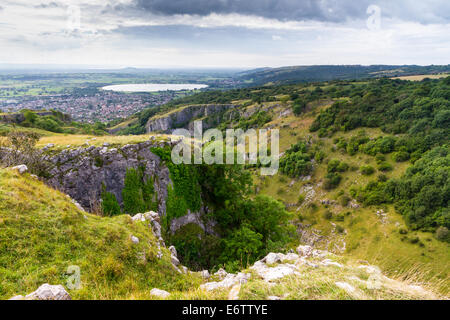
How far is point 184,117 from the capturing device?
14000 cm

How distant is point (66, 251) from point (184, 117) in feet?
452

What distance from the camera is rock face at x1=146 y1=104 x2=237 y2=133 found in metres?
126

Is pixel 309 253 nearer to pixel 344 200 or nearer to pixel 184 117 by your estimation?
pixel 344 200

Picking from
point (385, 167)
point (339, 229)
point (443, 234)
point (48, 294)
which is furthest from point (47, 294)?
point (385, 167)

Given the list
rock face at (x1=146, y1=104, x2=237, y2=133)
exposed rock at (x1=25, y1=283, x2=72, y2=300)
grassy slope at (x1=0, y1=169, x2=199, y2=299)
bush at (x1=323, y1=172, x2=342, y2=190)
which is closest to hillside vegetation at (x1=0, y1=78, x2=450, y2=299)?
grassy slope at (x1=0, y1=169, x2=199, y2=299)

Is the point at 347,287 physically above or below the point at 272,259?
above

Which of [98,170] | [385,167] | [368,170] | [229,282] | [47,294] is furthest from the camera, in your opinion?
[368,170]

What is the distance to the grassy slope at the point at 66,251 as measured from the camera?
6.32 metres

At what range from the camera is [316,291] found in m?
5.57

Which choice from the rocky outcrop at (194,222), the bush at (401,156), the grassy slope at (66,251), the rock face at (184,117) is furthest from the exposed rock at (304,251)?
the rock face at (184,117)

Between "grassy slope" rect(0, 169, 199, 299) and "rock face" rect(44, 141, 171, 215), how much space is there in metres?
8.08

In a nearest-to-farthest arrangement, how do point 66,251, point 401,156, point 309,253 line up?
point 66,251, point 309,253, point 401,156

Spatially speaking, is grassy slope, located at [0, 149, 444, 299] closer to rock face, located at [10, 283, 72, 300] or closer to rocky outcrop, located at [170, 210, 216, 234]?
rock face, located at [10, 283, 72, 300]
